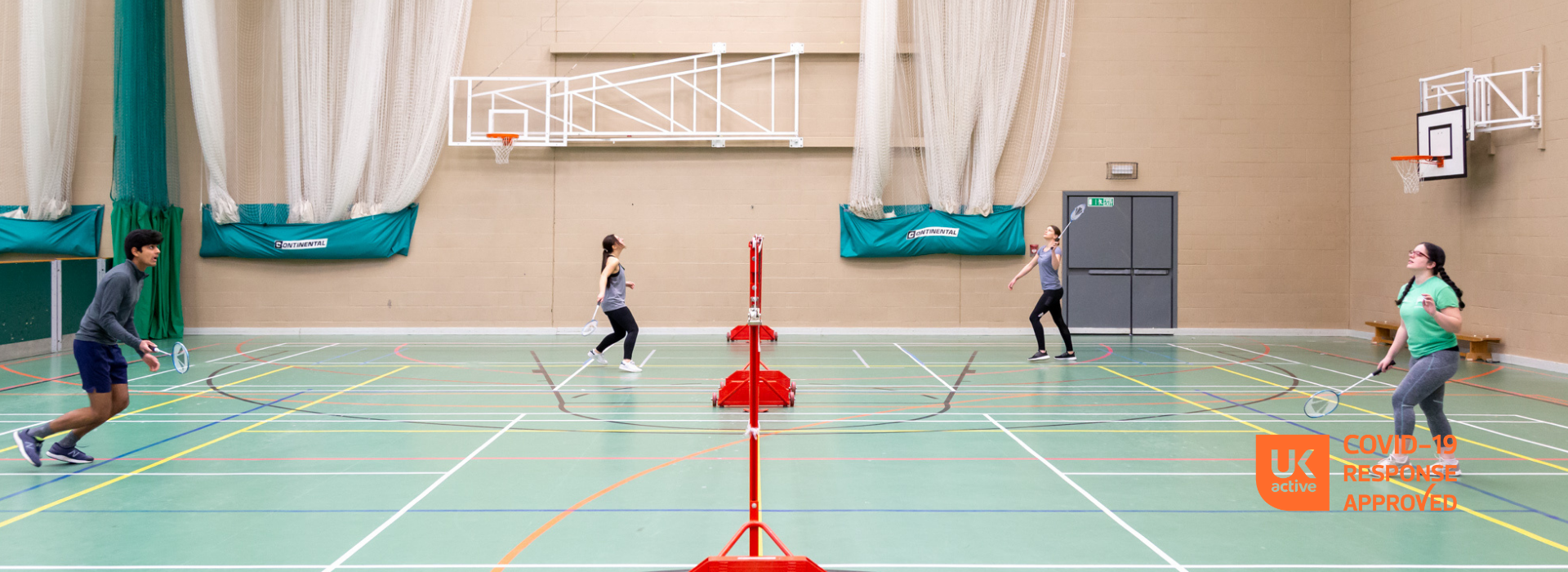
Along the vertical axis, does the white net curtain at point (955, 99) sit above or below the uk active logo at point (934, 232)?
above

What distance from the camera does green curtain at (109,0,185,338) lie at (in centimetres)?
1631

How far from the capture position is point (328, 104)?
679 inches

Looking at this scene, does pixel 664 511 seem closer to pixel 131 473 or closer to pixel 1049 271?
pixel 131 473

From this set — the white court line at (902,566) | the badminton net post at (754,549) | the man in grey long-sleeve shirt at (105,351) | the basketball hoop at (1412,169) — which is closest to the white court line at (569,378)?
the man in grey long-sleeve shirt at (105,351)

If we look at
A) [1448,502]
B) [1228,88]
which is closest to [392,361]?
[1448,502]

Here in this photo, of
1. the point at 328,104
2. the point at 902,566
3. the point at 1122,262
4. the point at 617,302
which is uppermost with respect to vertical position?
the point at 328,104

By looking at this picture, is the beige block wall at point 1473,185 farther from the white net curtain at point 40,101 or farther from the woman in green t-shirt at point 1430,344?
the white net curtain at point 40,101

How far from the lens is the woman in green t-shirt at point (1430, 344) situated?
5938 millimetres

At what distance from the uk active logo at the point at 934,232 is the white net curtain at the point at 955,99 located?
37 cm

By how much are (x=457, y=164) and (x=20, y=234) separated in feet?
25.0

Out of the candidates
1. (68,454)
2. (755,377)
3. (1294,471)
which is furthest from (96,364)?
(1294,471)

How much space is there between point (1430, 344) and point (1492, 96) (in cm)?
1062

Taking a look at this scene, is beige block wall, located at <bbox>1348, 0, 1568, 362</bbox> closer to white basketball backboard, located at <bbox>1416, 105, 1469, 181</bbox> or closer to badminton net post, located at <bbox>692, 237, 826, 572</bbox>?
white basketball backboard, located at <bbox>1416, 105, 1469, 181</bbox>

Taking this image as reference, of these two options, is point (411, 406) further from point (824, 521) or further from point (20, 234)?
point (20, 234)
